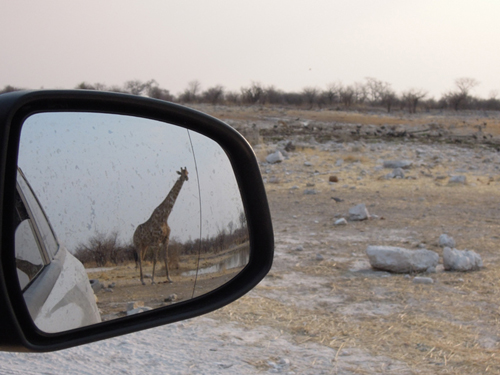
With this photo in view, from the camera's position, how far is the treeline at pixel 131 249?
1.04m

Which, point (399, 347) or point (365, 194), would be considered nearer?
point (399, 347)

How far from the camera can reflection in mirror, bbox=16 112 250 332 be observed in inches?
41.2

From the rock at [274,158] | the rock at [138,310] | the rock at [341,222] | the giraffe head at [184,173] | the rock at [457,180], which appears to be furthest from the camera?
the rock at [274,158]

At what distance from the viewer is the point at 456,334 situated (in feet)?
10.1

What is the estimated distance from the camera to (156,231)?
1162 millimetres

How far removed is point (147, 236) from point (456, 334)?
2535 millimetres

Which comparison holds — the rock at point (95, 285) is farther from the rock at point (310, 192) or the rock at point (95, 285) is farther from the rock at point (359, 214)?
the rock at point (310, 192)

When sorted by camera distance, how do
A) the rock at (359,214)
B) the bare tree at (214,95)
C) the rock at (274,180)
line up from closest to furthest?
the rock at (359,214) → the rock at (274,180) → the bare tree at (214,95)

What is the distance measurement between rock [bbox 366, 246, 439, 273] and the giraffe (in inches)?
137

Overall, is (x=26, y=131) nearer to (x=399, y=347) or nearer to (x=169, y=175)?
(x=169, y=175)

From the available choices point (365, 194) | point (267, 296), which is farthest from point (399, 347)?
point (365, 194)

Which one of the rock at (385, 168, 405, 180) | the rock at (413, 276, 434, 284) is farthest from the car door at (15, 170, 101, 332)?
the rock at (385, 168, 405, 180)

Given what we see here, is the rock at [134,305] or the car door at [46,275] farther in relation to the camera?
the rock at [134,305]

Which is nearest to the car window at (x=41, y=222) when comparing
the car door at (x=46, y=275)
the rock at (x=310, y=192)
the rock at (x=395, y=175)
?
the car door at (x=46, y=275)
